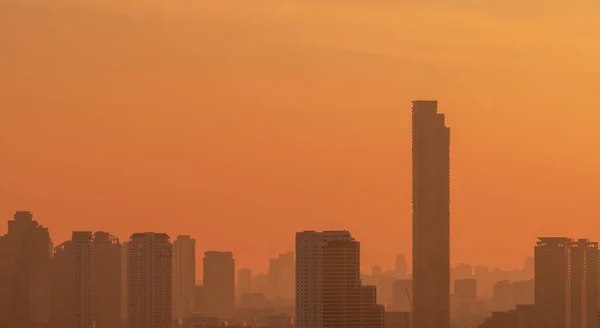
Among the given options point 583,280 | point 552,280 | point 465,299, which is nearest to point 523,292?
point 465,299

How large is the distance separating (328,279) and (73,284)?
42305 millimetres

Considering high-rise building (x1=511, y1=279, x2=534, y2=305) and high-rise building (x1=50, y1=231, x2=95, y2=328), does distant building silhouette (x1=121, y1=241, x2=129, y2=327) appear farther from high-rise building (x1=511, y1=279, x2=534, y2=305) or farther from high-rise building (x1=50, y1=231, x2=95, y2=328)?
high-rise building (x1=511, y1=279, x2=534, y2=305)

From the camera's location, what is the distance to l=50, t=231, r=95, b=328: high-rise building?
124 m

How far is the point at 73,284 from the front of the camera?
127625mm

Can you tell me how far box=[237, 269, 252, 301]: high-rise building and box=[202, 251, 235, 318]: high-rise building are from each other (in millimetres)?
2530

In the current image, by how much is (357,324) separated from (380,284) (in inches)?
2481

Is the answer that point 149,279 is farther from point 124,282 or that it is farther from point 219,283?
point 219,283

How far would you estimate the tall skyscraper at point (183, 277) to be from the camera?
5556 inches

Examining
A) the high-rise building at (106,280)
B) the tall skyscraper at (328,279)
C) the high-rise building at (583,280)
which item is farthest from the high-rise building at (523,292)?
the tall skyscraper at (328,279)

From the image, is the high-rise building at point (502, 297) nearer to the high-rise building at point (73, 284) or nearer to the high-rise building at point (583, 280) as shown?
the high-rise building at point (583, 280)

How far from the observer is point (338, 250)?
91062mm

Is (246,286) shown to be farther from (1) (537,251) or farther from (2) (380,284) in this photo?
(1) (537,251)

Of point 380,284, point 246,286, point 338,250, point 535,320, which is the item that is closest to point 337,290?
→ point 338,250

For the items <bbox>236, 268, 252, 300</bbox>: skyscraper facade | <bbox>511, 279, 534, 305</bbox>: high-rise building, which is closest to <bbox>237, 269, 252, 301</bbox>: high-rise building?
<bbox>236, 268, 252, 300</bbox>: skyscraper facade
